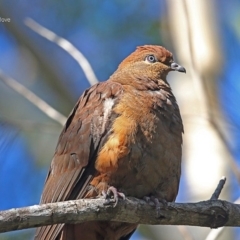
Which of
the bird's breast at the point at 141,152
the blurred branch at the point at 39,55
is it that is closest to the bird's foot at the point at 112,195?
the bird's breast at the point at 141,152

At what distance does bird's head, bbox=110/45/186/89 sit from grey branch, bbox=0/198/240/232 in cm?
141

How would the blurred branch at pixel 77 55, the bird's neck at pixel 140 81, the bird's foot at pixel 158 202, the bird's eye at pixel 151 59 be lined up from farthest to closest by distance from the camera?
1. the blurred branch at pixel 77 55
2. the bird's eye at pixel 151 59
3. the bird's neck at pixel 140 81
4. the bird's foot at pixel 158 202

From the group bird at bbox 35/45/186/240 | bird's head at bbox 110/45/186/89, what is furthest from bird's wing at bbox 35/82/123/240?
bird's head at bbox 110/45/186/89

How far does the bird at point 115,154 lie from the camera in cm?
429

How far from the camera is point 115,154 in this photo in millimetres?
4258

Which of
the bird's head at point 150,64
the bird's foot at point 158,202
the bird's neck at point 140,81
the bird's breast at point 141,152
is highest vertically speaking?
the bird's head at point 150,64

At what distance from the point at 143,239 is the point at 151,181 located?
247 cm

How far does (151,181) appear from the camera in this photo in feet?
14.4

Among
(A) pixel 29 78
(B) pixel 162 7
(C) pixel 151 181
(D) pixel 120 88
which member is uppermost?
(B) pixel 162 7

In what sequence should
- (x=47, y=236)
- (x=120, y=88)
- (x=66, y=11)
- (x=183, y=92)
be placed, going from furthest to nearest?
(x=66, y=11) < (x=183, y=92) < (x=120, y=88) < (x=47, y=236)

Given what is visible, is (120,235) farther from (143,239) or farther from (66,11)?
(66,11)

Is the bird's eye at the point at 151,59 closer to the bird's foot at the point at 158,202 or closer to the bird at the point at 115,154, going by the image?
the bird at the point at 115,154

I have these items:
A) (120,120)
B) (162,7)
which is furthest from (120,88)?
(162,7)

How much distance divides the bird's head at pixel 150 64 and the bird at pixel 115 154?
1.42ft
